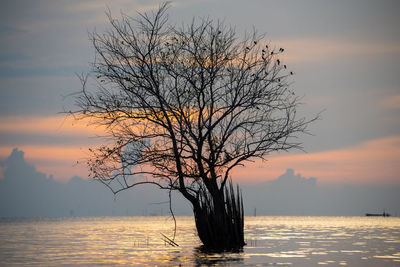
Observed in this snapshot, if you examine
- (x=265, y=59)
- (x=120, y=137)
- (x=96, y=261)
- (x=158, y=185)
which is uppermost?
(x=265, y=59)

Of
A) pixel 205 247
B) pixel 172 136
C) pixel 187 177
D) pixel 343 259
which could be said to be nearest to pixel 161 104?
pixel 172 136

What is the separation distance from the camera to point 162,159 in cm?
3188

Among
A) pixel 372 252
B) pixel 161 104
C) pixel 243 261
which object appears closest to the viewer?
pixel 243 261

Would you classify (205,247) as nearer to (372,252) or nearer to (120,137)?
(120,137)

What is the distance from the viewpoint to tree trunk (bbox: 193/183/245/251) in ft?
105

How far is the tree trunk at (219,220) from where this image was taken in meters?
32.0

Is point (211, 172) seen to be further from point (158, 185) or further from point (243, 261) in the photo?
point (243, 261)

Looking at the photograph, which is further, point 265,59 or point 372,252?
point 372,252

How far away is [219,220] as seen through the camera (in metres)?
32.0

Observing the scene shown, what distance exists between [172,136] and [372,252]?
15.8m

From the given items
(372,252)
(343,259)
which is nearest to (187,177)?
(343,259)

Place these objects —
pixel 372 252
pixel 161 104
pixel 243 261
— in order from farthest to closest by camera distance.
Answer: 1. pixel 372 252
2. pixel 161 104
3. pixel 243 261

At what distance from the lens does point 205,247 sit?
108 feet

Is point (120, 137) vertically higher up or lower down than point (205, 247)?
higher up
